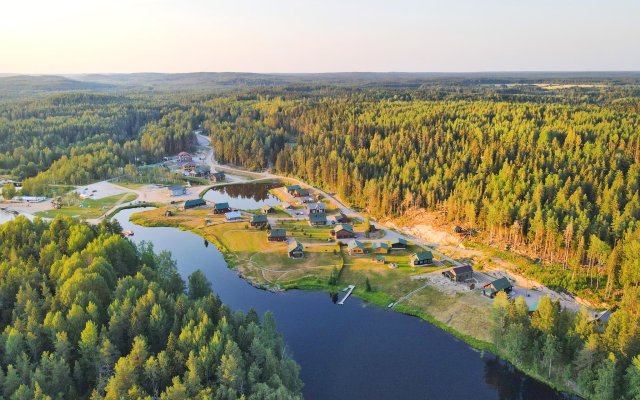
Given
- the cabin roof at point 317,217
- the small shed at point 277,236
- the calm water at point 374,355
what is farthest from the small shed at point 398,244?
the small shed at point 277,236

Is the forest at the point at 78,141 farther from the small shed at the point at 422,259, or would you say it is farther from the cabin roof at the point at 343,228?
the small shed at the point at 422,259

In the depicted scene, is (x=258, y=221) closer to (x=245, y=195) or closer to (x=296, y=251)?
(x=296, y=251)

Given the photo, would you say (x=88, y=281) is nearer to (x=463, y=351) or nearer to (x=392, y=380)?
(x=392, y=380)

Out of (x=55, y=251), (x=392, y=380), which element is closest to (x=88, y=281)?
(x=55, y=251)

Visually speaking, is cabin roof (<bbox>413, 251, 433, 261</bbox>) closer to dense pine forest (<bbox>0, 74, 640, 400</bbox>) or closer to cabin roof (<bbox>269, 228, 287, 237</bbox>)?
dense pine forest (<bbox>0, 74, 640, 400</bbox>)

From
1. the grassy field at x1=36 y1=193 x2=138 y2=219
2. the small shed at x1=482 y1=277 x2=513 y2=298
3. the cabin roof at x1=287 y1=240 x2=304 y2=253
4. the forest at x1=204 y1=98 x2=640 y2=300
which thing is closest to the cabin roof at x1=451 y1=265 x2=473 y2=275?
the small shed at x1=482 y1=277 x2=513 y2=298

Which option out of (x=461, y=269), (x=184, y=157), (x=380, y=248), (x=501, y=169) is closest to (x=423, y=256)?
(x=461, y=269)
